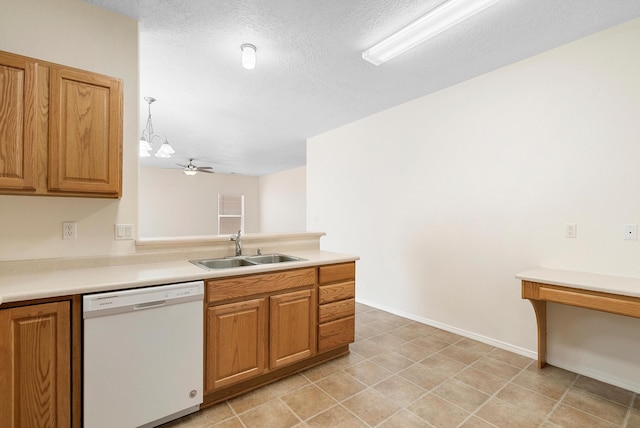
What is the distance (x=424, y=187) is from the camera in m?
3.46

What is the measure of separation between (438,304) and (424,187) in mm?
1367

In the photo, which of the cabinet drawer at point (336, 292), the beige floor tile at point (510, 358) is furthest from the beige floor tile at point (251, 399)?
the beige floor tile at point (510, 358)

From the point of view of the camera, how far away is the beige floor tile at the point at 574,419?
1.77 meters

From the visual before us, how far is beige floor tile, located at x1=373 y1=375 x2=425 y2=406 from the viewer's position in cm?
204

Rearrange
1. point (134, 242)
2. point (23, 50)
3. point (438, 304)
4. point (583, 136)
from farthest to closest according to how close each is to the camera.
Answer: point (438, 304)
point (583, 136)
point (134, 242)
point (23, 50)

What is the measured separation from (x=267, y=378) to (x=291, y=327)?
416 mm

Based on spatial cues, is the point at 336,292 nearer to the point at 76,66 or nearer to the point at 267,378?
the point at 267,378

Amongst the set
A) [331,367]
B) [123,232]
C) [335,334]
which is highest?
[123,232]

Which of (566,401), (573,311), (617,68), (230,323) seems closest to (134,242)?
(230,323)

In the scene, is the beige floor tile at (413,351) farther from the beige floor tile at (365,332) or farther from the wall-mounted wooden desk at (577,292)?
the wall-mounted wooden desk at (577,292)

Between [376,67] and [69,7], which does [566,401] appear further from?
[69,7]

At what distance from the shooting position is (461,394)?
2.09 meters

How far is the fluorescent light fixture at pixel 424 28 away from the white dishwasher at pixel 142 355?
2.27 metres

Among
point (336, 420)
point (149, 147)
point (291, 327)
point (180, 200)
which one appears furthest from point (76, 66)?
point (180, 200)
